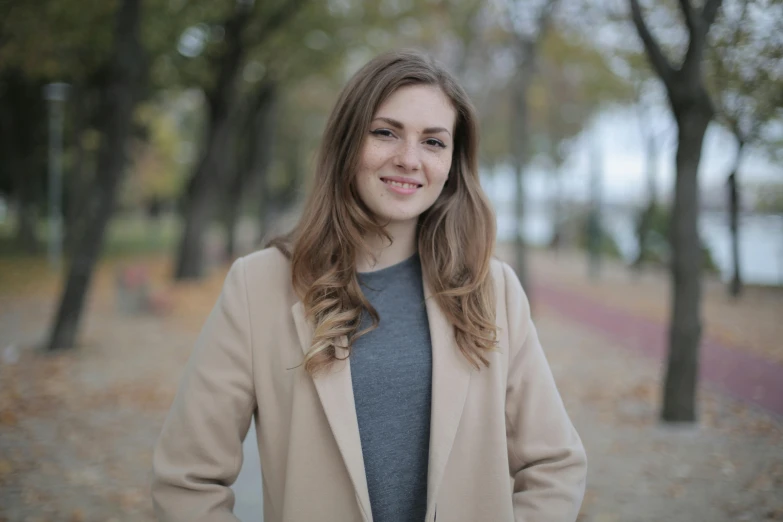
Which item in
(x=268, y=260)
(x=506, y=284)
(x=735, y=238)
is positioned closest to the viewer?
(x=268, y=260)

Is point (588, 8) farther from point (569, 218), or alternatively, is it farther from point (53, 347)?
point (569, 218)

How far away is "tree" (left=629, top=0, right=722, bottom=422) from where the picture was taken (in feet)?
18.9

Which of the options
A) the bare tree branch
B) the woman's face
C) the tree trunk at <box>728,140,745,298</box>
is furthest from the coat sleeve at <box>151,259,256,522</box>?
the tree trunk at <box>728,140,745,298</box>

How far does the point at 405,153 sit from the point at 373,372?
2.25 ft

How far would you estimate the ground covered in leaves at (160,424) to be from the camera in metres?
4.47

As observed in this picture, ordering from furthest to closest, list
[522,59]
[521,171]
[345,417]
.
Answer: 1. [521,171]
2. [522,59]
3. [345,417]

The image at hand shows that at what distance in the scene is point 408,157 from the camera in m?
1.96

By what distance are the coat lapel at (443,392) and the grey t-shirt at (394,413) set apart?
56mm

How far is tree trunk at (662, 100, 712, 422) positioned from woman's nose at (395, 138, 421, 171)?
182 inches

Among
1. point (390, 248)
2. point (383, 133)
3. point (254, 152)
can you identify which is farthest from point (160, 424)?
point (254, 152)

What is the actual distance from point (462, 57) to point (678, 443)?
40.3 feet

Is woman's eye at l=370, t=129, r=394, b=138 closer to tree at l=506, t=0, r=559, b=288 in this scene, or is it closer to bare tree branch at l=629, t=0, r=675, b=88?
bare tree branch at l=629, t=0, r=675, b=88

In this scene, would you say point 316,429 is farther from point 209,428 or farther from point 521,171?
point 521,171

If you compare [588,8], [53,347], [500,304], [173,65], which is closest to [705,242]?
[588,8]
